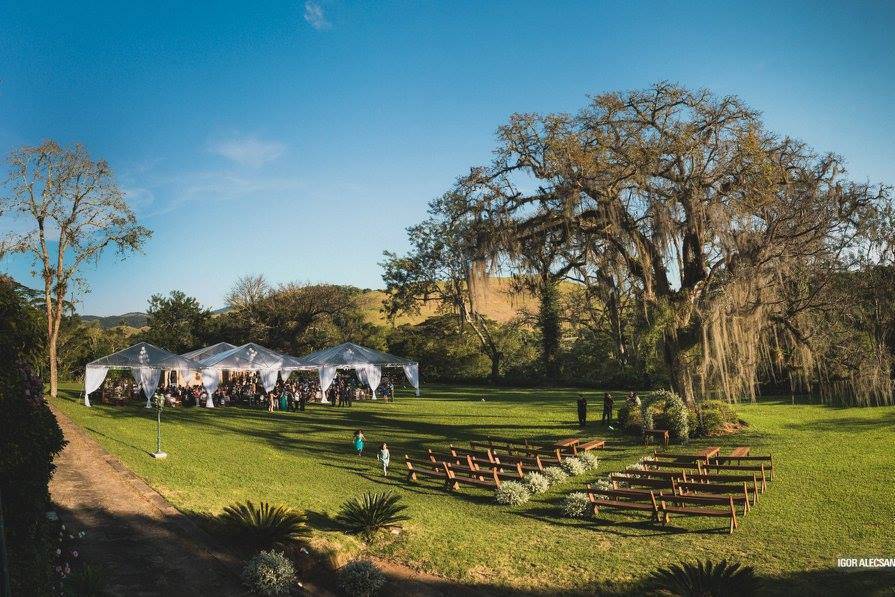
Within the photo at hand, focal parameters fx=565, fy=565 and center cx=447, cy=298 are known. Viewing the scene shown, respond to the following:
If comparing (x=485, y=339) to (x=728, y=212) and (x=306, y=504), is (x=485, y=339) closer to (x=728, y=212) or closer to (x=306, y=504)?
(x=728, y=212)

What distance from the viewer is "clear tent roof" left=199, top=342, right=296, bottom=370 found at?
2812cm

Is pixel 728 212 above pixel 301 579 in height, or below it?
above

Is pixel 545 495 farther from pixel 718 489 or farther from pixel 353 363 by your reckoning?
pixel 353 363

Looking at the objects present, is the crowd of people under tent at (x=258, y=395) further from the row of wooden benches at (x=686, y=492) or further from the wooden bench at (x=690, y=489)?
the wooden bench at (x=690, y=489)

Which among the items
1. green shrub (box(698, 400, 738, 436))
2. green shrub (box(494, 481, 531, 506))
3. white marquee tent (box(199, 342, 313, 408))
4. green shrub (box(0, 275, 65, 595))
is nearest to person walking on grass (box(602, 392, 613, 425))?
green shrub (box(698, 400, 738, 436))

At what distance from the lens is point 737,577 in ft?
21.8

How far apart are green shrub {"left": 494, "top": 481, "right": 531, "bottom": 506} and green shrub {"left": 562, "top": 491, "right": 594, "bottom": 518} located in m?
1.16

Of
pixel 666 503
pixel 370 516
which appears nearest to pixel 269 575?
pixel 370 516

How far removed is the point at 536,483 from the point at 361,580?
20.2ft

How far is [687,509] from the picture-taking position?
1041 centimetres

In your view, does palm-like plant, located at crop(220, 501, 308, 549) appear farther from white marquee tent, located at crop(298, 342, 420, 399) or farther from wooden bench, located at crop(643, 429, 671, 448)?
white marquee tent, located at crop(298, 342, 420, 399)

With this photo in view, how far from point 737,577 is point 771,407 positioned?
21713 mm

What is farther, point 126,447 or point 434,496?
point 126,447

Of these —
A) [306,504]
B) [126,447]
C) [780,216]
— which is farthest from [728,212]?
[126,447]
